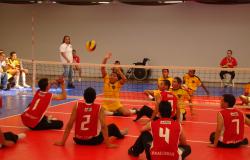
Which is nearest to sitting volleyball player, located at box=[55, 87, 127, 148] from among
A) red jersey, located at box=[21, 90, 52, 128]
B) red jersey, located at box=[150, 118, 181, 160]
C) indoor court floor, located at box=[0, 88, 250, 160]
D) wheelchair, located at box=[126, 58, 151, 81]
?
indoor court floor, located at box=[0, 88, 250, 160]

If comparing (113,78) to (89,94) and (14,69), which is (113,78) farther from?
(14,69)

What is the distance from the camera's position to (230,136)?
24.5 feet

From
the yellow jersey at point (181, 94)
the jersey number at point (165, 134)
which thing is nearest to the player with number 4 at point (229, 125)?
the jersey number at point (165, 134)

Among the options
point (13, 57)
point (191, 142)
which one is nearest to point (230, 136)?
point (191, 142)

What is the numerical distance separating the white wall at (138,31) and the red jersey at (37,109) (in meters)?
14.7

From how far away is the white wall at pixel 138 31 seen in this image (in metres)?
21.8

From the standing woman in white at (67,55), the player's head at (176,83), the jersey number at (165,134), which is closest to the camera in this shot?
the jersey number at (165,134)

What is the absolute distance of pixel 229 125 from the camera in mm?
7320

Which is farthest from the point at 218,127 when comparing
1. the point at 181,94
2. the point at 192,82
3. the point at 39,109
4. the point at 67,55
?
the point at 67,55

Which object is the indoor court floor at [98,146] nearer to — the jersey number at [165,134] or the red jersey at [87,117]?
the red jersey at [87,117]

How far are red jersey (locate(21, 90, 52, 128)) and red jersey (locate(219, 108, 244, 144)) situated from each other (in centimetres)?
366

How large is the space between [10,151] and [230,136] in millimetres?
3927

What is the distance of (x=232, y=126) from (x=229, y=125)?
6cm

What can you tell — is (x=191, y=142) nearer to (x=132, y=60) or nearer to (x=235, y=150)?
(x=235, y=150)
